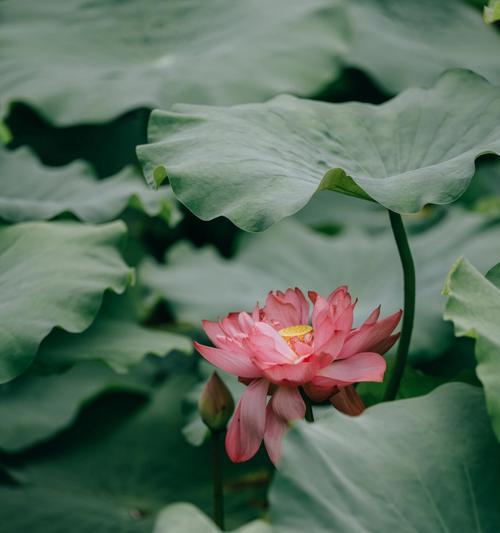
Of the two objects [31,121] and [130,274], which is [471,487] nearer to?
[130,274]

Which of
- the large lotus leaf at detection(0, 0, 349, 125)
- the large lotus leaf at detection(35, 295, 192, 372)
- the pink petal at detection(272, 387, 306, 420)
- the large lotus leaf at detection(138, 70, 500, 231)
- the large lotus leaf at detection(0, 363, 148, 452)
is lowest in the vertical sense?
the large lotus leaf at detection(0, 363, 148, 452)

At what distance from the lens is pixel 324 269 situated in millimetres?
1819

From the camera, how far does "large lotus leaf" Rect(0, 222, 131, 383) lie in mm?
1047

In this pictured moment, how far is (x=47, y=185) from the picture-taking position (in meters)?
1.59

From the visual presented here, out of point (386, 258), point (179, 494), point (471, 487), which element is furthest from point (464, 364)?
point (471, 487)

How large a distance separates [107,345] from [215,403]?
1.44ft

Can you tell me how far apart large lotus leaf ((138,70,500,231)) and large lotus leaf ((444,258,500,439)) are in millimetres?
94

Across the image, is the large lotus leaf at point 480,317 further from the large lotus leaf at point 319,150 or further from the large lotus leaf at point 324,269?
the large lotus leaf at point 324,269

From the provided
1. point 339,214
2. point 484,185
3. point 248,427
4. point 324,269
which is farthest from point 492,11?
point 484,185

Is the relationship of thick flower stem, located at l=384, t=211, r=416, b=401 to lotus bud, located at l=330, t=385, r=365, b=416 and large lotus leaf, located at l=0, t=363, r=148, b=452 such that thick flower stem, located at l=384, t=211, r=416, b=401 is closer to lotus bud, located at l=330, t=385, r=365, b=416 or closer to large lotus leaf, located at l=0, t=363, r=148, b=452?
lotus bud, located at l=330, t=385, r=365, b=416

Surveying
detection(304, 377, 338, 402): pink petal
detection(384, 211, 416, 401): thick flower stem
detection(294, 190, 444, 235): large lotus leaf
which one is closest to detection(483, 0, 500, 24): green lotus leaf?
detection(384, 211, 416, 401): thick flower stem

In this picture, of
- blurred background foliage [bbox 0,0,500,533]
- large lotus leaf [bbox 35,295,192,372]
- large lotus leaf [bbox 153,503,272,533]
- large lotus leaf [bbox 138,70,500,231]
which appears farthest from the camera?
large lotus leaf [bbox 35,295,192,372]

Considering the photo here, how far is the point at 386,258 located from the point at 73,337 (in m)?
0.74

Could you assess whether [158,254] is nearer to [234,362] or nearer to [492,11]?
[492,11]
